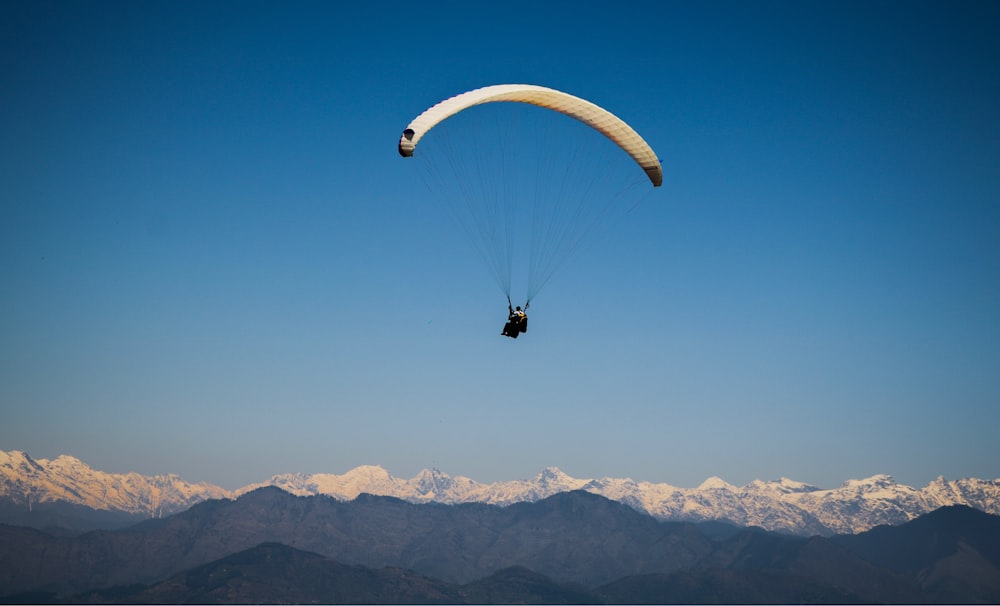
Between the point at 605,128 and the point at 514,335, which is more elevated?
the point at 605,128

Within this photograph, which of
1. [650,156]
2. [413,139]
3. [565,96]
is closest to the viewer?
[413,139]

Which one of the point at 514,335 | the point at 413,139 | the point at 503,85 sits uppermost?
the point at 503,85

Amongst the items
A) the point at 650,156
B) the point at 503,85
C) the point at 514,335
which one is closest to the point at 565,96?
the point at 503,85

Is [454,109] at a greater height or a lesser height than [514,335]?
greater

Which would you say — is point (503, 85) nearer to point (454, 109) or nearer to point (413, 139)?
point (454, 109)

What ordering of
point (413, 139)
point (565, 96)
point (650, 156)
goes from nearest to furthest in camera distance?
point (413, 139) < point (565, 96) < point (650, 156)

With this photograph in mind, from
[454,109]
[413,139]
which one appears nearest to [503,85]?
[454,109]

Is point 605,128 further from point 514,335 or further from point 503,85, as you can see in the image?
point 514,335

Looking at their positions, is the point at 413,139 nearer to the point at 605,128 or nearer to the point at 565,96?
the point at 565,96

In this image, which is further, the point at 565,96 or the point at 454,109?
the point at 565,96
